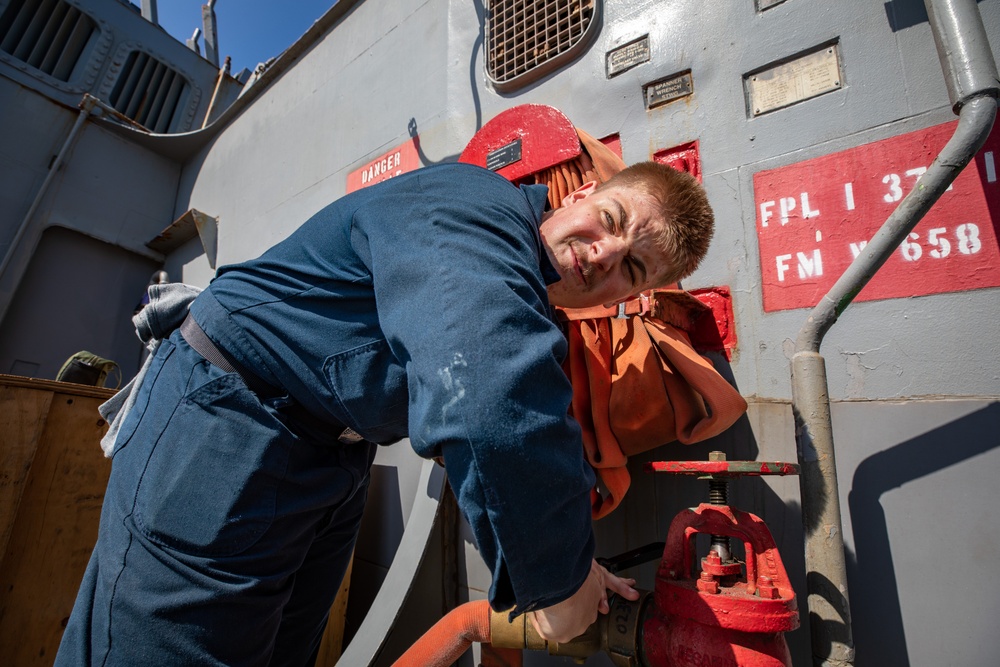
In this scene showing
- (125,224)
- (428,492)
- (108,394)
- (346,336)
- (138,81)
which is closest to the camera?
(346,336)

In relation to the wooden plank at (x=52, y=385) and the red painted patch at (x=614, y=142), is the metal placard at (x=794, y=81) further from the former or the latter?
the wooden plank at (x=52, y=385)

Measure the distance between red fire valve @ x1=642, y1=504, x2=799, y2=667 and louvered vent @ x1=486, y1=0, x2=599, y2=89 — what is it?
184 cm

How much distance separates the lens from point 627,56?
6.04ft

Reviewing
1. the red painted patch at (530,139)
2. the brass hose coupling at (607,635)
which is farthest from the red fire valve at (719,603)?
the red painted patch at (530,139)

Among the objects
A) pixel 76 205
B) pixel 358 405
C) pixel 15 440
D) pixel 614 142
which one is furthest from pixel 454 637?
pixel 76 205

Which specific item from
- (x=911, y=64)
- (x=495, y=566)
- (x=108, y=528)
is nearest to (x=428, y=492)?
(x=108, y=528)

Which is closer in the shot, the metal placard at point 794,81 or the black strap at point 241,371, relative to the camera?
the black strap at point 241,371

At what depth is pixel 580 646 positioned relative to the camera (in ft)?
3.44

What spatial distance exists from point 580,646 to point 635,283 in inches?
30.9

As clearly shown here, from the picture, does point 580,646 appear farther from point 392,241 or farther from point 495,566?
point 392,241

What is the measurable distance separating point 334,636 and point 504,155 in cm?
187

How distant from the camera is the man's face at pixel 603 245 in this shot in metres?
1.00

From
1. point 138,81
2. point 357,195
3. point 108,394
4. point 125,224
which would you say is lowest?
point 108,394

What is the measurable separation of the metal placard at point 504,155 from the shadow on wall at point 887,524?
1.38m
